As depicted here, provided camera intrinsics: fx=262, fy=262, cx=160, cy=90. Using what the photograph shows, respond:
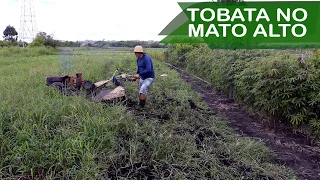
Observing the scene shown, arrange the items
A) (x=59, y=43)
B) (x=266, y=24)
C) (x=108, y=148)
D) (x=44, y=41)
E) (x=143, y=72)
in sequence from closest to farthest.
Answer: (x=108, y=148)
(x=143, y=72)
(x=266, y=24)
(x=59, y=43)
(x=44, y=41)

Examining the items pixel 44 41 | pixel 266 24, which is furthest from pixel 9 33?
pixel 266 24

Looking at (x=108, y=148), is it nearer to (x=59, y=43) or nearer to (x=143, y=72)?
(x=143, y=72)

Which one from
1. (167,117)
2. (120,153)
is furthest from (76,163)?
(167,117)

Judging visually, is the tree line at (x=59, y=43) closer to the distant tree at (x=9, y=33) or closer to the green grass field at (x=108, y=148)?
the distant tree at (x=9, y=33)

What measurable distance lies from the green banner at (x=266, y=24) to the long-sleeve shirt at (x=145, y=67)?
425 centimetres

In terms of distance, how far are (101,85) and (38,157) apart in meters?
3.04

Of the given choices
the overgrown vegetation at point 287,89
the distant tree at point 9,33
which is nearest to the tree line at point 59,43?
the distant tree at point 9,33

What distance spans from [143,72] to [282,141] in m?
3.07

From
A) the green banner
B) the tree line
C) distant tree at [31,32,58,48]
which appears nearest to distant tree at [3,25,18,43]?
the tree line

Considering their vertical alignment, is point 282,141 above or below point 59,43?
below

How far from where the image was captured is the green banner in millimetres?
9758

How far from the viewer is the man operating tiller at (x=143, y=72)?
18.2 ft

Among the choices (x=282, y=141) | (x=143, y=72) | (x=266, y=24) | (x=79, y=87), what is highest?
(x=266, y=24)

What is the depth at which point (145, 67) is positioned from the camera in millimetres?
5758
